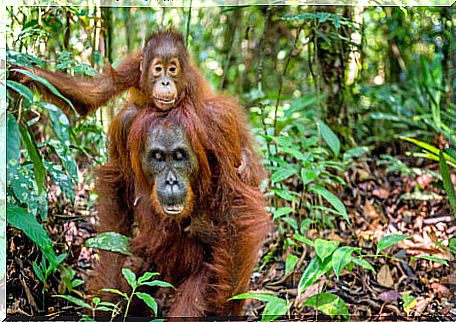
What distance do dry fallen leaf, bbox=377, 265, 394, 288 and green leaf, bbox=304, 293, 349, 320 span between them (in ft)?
1.76

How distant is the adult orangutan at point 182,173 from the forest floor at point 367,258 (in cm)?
30

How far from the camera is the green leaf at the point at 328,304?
256 centimetres

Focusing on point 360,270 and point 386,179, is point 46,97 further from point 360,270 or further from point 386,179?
point 386,179

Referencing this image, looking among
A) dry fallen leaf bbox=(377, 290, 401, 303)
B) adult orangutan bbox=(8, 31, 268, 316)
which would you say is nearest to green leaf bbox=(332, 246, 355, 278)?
adult orangutan bbox=(8, 31, 268, 316)

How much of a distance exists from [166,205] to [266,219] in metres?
0.46

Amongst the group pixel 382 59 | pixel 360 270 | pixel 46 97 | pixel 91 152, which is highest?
pixel 382 59

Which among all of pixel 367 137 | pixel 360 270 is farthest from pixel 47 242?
pixel 367 137

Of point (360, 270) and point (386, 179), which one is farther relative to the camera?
point (386, 179)

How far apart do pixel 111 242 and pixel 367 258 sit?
4.64 feet

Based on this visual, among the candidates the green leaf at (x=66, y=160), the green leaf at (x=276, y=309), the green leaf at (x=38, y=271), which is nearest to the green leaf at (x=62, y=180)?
the green leaf at (x=66, y=160)

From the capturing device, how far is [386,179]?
4371 mm

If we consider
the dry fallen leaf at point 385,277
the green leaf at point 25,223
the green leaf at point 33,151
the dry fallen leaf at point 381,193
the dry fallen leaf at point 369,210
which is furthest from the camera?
the dry fallen leaf at point 381,193

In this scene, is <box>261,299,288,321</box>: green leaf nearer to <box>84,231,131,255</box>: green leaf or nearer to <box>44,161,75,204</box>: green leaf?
<box>84,231,131,255</box>: green leaf

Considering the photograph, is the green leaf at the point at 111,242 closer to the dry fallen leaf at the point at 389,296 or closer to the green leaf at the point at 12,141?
the green leaf at the point at 12,141
